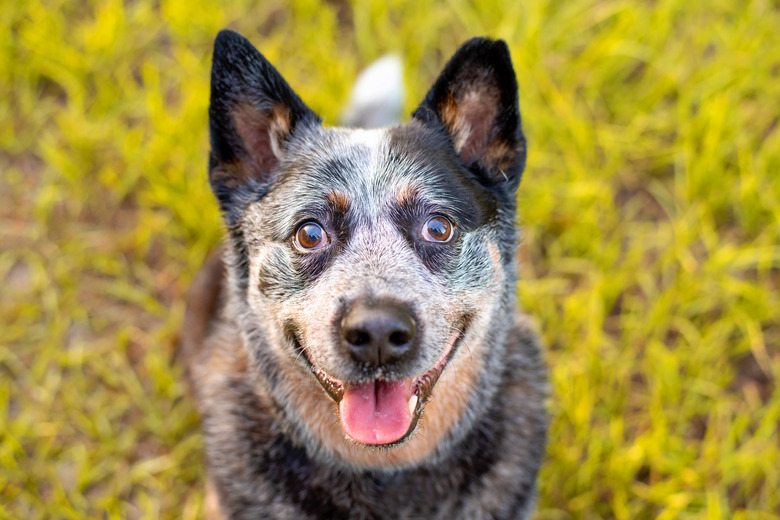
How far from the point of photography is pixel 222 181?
7.82ft

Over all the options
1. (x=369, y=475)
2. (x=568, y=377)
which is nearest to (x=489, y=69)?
(x=369, y=475)

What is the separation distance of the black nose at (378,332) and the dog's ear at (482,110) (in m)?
0.79

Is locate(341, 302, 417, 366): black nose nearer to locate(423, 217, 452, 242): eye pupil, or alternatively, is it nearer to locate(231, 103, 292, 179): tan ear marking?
locate(423, 217, 452, 242): eye pupil

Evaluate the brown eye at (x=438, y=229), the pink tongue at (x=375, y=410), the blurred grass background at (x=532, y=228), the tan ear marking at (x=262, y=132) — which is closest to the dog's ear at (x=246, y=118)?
the tan ear marking at (x=262, y=132)

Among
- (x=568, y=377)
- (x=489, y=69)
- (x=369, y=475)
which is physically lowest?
(x=369, y=475)

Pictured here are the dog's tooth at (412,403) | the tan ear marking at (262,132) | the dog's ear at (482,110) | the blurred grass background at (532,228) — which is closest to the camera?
the dog's tooth at (412,403)

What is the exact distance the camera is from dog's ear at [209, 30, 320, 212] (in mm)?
2221

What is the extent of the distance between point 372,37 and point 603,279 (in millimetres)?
2358

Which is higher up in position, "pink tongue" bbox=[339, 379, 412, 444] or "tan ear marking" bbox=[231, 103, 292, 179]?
"tan ear marking" bbox=[231, 103, 292, 179]

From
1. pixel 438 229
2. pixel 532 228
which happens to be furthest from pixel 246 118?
pixel 532 228

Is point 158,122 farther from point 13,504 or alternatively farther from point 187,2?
point 13,504

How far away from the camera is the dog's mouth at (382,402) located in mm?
2041

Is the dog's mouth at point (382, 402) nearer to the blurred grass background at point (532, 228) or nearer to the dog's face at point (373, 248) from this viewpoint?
the dog's face at point (373, 248)

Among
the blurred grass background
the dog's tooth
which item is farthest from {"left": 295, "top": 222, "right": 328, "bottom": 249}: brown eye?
the blurred grass background
